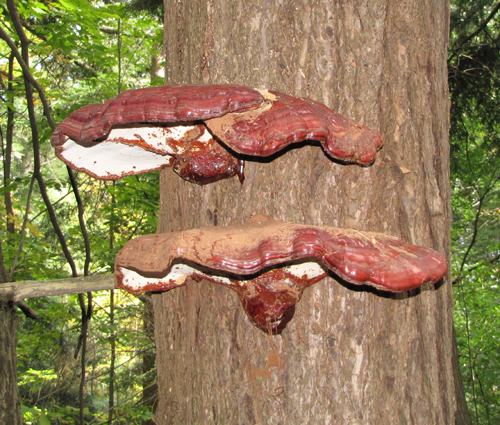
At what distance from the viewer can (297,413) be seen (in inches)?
51.8

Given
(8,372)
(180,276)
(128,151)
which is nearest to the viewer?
(180,276)

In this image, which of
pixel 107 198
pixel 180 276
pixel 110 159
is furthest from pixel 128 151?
pixel 107 198

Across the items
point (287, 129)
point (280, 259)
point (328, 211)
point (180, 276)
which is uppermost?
point (287, 129)

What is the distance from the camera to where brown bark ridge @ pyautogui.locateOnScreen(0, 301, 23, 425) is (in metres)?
3.71

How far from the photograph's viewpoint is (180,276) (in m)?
1.57

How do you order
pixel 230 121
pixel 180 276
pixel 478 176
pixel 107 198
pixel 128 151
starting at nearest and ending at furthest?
1. pixel 230 121
2. pixel 180 276
3. pixel 128 151
4. pixel 478 176
5. pixel 107 198

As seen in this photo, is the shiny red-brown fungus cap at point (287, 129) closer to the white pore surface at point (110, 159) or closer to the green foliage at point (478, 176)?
the white pore surface at point (110, 159)

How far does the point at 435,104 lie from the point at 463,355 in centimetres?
927

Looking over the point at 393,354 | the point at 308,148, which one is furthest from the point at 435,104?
the point at 393,354

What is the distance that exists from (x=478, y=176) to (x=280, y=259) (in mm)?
8572

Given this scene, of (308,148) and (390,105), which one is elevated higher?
(390,105)

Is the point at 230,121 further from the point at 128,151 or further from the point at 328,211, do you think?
the point at 128,151

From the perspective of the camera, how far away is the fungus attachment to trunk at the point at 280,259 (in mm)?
1090

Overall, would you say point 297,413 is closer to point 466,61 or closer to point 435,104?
point 435,104
